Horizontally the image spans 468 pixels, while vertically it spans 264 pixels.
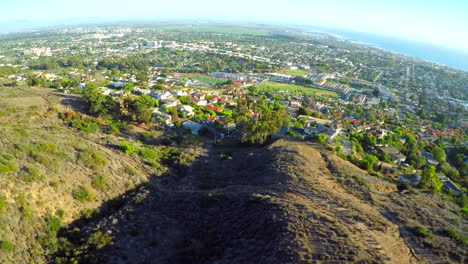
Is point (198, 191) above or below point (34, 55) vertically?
below

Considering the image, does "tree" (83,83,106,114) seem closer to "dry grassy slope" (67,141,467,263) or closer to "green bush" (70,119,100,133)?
"green bush" (70,119,100,133)

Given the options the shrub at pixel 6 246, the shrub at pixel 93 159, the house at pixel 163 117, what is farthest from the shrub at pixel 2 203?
the house at pixel 163 117

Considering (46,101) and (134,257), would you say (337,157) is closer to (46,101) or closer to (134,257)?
(134,257)

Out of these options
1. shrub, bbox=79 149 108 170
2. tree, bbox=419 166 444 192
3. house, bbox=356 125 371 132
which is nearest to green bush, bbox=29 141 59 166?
shrub, bbox=79 149 108 170

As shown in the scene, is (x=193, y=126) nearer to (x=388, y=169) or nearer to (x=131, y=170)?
(x=131, y=170)

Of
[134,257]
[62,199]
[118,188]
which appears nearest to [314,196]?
[134,257]
